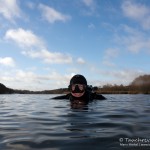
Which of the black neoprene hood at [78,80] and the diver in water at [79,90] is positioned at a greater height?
the black neoprene hood at [78,80]

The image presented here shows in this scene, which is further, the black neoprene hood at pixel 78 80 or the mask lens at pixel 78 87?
the black neoprene hood at pixel 78 80

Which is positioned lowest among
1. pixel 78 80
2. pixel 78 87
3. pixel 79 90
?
pixel 79 90

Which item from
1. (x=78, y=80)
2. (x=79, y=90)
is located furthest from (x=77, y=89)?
(x=78, y=80)

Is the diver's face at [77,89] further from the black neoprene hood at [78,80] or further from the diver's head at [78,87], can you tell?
the black neoprene hood at [78,80]

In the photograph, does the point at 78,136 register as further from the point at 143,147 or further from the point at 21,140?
the point at 143,147

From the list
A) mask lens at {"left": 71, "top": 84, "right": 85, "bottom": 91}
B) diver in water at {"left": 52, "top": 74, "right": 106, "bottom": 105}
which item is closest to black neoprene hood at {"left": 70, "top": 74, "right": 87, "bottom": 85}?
diver in water at {"left": 52, "top": 74, "right": 106, "bottom": 105}

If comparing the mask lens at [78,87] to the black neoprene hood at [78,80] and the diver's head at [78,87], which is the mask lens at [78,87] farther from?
the black neoprene hood at [78,80]

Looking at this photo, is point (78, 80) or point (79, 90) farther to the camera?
point (78, 80)

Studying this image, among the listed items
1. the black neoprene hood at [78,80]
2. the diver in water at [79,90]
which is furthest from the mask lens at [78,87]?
the black neoprene hood at [78,80]

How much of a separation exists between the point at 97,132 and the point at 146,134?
3.36ft

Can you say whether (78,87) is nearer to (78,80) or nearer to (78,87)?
(78,87)

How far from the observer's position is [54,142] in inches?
194

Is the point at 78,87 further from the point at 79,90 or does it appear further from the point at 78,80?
the point at 78,80

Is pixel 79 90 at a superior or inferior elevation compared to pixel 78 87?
inferior
